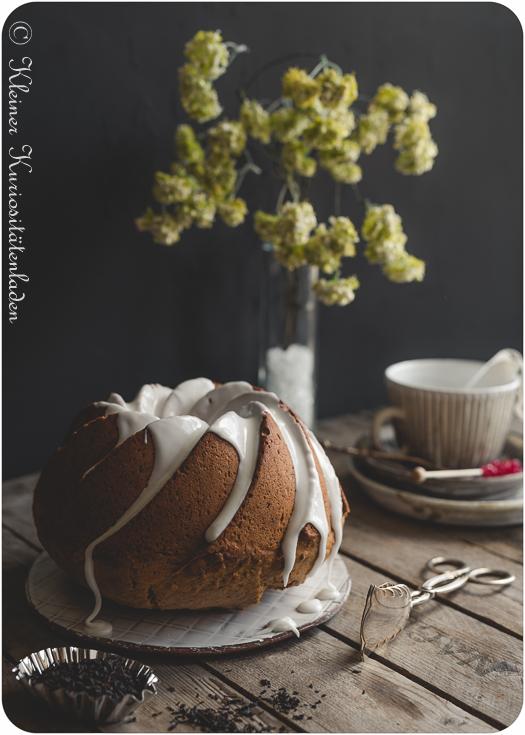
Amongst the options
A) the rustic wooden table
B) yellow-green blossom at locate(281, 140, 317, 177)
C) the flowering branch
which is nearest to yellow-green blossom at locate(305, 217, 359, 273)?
the flowering branch

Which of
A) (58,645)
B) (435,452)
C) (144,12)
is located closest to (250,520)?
(58,645)

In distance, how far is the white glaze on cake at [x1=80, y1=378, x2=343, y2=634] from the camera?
3.49 ft

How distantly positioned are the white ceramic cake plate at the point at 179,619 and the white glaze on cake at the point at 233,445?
0.03 meters

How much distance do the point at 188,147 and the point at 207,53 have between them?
0.17 meters

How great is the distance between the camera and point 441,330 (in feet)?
7.50

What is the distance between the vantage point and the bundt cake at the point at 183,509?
3.46 feet

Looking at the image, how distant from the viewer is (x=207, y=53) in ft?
4.67

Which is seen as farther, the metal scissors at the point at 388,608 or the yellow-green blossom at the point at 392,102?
the yellow-green blossom at the point at 392,102

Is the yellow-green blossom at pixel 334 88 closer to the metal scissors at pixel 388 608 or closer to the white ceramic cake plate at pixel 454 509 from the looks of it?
the white ceramic cake plate at pixel 454 509

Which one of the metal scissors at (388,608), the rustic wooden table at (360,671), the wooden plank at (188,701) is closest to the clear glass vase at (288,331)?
the rustic wooden table at (360,671)

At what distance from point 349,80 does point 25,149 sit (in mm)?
547

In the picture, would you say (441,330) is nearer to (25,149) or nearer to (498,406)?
(498,406)

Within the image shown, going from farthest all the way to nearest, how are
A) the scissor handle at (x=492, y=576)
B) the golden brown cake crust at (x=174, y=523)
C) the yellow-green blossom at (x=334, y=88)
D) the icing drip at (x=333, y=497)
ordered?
the yellow-green blossom at (x=334, y=88), the scissor handle at (x=492, y=576), the icing drip at (x=333, y=497), the golden brown cake crust at (x=174, y=523)

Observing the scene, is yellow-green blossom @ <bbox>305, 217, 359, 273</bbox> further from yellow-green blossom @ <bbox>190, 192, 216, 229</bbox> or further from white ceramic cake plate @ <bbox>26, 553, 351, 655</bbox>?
white ceramic cake plate @ <bbox>26, 553, 351, 655</bbox>
